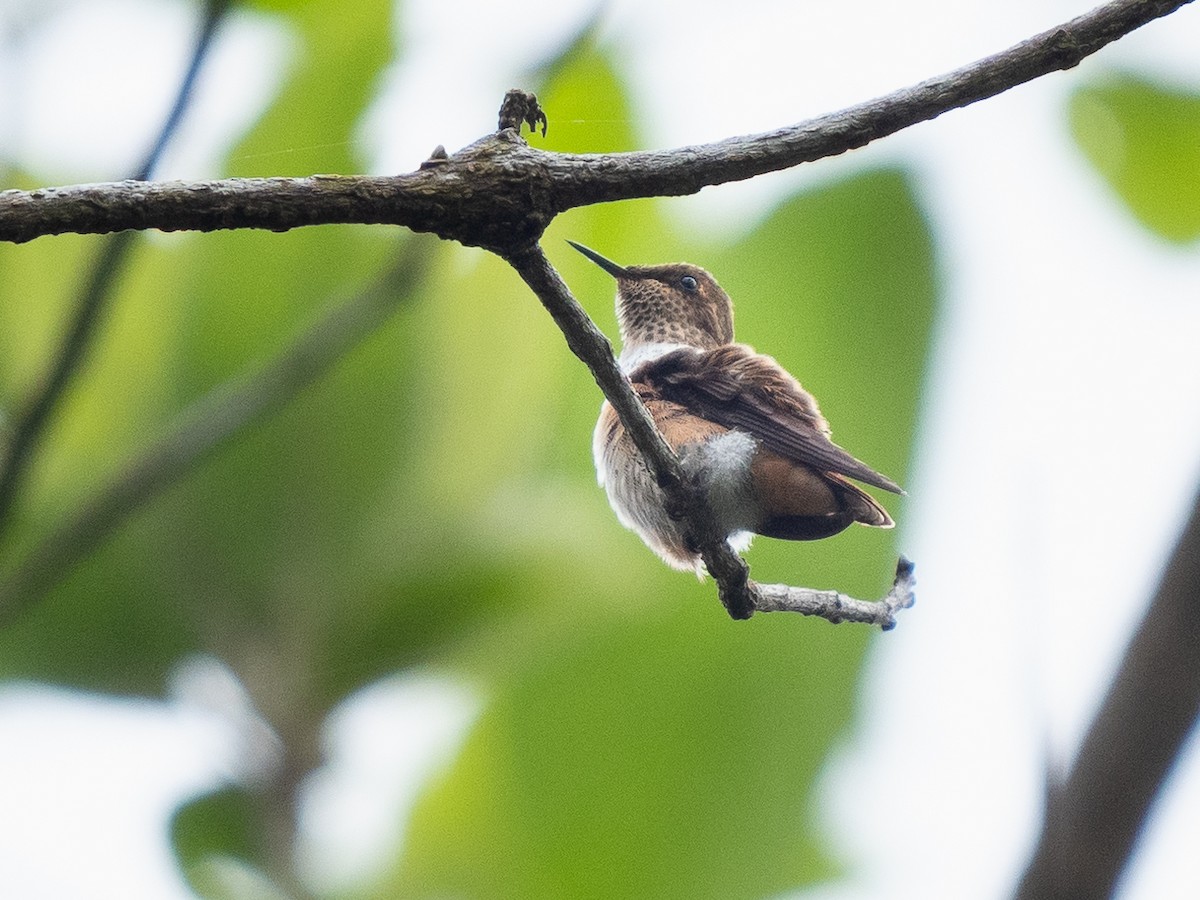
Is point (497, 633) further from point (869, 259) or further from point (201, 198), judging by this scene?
point (201, 198)

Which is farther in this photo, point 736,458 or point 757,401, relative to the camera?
point 757,401

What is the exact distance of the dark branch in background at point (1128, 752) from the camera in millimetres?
771

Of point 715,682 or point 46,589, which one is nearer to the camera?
point 46,589

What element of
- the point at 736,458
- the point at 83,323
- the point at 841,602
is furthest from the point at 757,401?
the point at 83,323

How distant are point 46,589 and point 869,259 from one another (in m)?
1.05

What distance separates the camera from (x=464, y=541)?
1.68 m

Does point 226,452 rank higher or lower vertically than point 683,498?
higher

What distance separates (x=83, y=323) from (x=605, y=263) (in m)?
0.97

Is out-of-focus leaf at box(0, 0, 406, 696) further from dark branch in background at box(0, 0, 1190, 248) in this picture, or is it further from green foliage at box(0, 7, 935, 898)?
dark branch in background at box(0, 0, 1190, 248)

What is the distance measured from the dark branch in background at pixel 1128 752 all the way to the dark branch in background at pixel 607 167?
42cm

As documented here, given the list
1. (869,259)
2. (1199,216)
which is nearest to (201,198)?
(869,259)

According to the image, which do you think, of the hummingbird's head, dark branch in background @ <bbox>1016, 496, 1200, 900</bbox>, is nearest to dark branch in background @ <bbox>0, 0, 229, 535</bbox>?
dark branch in background @ <bbox>1016, 496, 1200, 900</bbox>

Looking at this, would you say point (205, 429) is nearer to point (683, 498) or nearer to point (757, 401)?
point (683, 498)

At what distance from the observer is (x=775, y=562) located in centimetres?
A: 159
